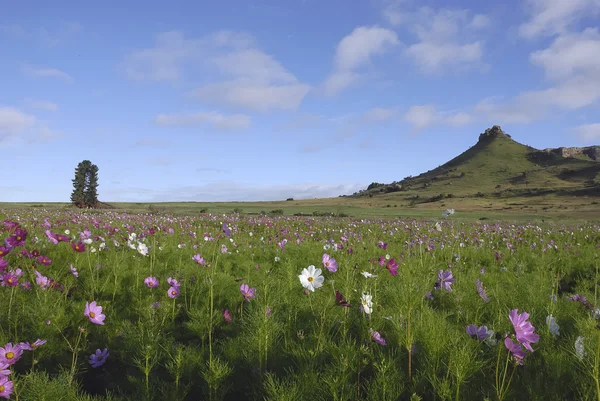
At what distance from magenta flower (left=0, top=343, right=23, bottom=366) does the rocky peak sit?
620ft

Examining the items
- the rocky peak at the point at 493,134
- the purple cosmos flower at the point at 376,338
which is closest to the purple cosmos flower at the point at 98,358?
the purple cosmos flower at the point at 376,338

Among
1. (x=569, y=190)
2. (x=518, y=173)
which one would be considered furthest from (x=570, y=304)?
(x=518, y=173)

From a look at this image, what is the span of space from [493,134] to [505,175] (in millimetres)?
61766

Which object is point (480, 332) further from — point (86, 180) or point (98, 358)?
point (86, 180)

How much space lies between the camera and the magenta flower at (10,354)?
72.6 inches

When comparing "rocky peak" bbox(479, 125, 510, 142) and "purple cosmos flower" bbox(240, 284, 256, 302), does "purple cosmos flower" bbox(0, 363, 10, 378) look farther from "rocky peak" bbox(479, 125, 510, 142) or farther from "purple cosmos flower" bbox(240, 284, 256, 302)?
"rocky peak" bbox(479, 125, 510, 142)

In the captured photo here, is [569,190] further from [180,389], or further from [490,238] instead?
[180,389]

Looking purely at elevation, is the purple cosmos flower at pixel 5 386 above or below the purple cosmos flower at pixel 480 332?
below

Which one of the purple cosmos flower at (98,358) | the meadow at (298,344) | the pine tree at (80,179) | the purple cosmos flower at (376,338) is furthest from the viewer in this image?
the pine tree at (80,179)

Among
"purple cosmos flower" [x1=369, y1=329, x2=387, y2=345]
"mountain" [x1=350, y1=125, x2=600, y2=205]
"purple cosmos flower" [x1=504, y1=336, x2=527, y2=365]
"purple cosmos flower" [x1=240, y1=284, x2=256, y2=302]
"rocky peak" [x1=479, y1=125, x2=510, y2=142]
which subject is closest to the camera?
"purple cosmos flower" [x1=504, y1=336, x2=527, y2=365]

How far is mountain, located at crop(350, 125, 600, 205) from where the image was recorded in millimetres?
82938

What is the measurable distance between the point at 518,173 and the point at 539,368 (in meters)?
130

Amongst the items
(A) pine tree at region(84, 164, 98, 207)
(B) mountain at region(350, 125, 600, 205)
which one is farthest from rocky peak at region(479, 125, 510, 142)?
(A) pine tree at region(84, 164, 98, 207)

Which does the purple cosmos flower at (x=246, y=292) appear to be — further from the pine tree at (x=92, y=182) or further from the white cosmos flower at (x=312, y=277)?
the pine tree at (x=92, y=182)
